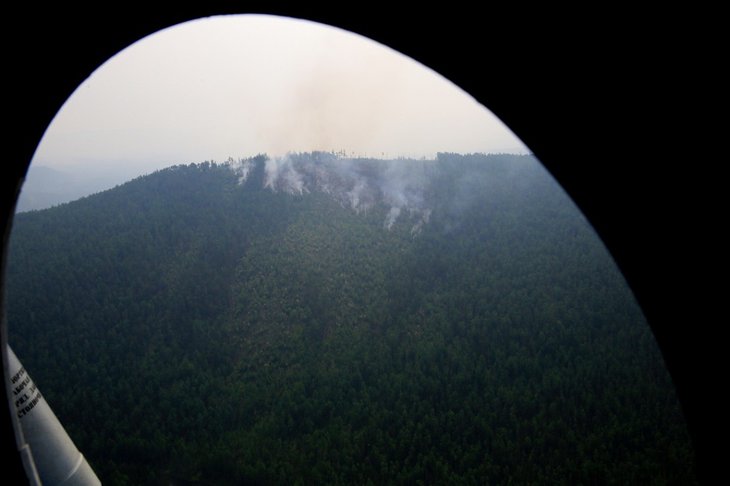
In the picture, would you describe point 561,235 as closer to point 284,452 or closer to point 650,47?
point 284,452

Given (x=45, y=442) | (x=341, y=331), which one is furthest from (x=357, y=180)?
(x=45, y=442)

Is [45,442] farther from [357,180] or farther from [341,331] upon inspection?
[357,180]

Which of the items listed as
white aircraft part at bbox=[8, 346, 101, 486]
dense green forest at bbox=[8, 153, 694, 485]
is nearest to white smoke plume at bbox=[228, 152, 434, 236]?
dense green forest at bbox=[8, 153, 694, 485]

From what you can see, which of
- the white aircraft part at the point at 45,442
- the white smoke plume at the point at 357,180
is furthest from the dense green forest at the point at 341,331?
the white aircraft part at the point at 45,442

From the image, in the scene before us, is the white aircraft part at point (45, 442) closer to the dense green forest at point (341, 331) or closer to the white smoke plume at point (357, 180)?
the dense green forest at point (341, 331)

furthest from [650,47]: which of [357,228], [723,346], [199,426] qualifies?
[357,228]

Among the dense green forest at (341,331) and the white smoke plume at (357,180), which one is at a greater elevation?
the white smoke plume at (357,180)
